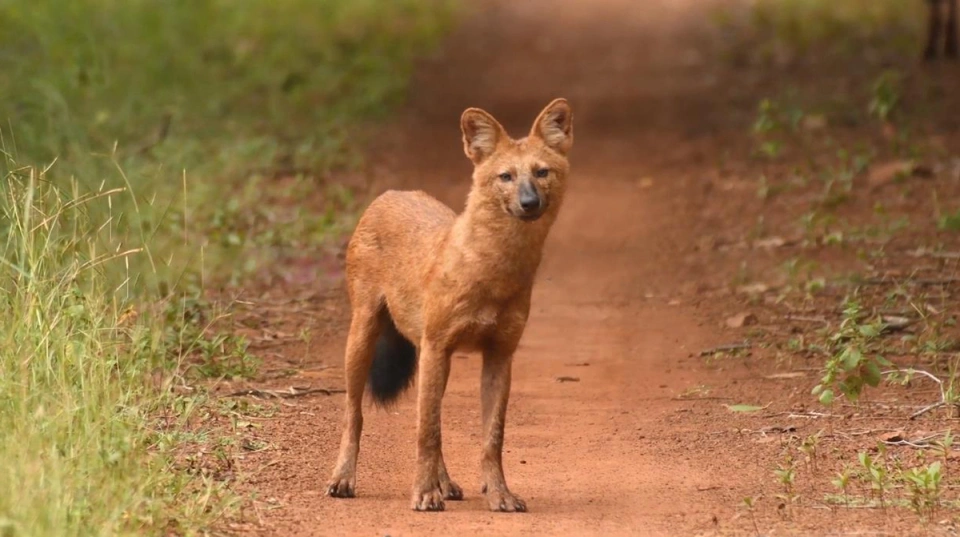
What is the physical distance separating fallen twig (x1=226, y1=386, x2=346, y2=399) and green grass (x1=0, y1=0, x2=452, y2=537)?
0.25 meters

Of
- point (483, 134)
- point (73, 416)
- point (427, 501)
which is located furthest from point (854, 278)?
point (73, 416)

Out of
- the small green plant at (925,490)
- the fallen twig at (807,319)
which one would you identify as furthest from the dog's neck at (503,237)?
the fallen twig at (807,319)

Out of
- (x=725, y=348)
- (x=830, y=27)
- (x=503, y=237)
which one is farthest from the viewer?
(x=830, y=27)

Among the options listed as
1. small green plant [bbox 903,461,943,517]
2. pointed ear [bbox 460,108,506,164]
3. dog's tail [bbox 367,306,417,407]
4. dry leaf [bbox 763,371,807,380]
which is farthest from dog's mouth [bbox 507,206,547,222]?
dry leaf [bbox 763,371,807,380]

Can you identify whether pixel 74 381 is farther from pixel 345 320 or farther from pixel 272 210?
pixel 272 210

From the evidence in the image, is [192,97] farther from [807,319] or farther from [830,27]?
[830,27]

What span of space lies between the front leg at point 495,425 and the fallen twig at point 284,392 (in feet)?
5.71

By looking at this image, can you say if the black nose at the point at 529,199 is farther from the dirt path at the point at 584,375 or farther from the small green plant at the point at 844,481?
the small green plant at the point at 844,481

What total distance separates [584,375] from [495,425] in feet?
7.31

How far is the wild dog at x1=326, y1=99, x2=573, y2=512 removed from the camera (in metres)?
5.60

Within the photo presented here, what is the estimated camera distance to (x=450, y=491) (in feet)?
19.0

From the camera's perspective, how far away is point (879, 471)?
5.55 metres

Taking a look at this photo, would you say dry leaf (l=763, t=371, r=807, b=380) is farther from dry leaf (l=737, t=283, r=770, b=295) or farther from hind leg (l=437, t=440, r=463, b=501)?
hind leg (l=437, t=440, r=463, b=501)

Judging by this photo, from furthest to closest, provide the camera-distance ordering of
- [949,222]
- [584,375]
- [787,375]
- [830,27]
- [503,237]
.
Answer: [830,27] → [949,222] → [584,375] → [787,375] → [503,237]
